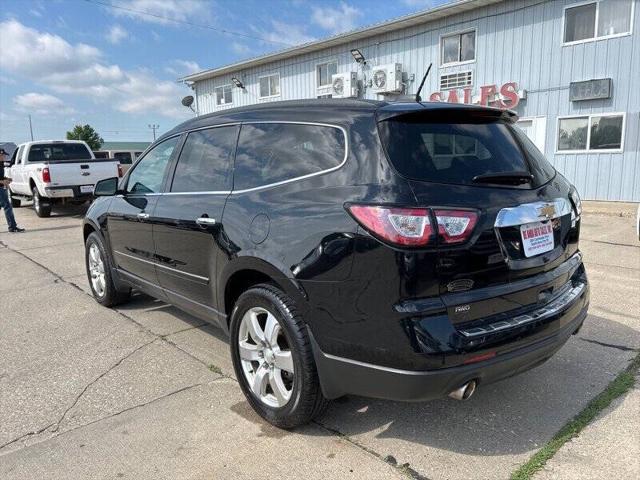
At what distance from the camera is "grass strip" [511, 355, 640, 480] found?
2455mm

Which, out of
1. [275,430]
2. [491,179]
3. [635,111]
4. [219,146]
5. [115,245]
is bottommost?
[275,430]

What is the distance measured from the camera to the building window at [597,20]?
12.0 meters

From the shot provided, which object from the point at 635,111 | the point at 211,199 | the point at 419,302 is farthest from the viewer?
the point at 635,111

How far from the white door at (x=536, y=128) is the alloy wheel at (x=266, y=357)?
12816 mm

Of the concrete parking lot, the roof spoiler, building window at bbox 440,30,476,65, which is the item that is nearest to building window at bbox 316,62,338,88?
building window at bbox 440,30,476,65

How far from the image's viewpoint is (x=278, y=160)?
294cm

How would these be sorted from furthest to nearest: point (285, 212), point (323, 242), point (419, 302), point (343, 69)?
point (343, 69)
point (285, 212)
point (323, 242)
point (419, 302)

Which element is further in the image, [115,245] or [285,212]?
[115,245]

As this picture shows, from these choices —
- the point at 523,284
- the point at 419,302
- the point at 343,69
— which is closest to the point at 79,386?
the point at 419,302

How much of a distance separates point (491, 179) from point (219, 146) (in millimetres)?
1845

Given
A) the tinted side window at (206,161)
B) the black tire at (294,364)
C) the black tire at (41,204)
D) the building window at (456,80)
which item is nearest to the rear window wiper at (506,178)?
the black tire at (294,364)

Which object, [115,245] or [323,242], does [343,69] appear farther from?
[323,242]

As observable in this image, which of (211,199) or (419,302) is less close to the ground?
(211,199)

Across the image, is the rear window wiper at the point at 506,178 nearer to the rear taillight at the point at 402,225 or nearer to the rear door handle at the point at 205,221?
the rear taillight at the point at 402,225
